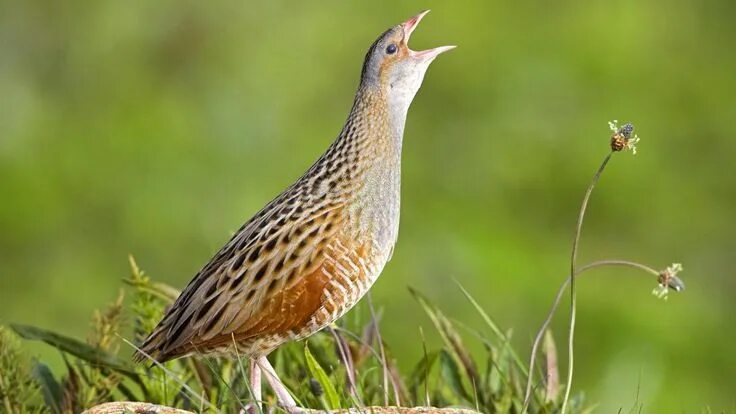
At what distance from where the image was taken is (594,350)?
760 cm

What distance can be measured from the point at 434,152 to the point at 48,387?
4.51 metres

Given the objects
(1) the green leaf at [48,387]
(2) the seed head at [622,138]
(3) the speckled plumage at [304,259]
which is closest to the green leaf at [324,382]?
(3) the speckled plumage at [304,259]

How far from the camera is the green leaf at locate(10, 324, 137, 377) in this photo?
4.58 m

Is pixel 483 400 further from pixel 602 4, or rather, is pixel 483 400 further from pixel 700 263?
pixel 602 4

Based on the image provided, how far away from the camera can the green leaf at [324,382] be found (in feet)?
13.8

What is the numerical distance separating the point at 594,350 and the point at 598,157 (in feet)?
5.44

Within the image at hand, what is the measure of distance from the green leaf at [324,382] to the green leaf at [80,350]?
2.14ft

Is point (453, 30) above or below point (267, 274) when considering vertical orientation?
above

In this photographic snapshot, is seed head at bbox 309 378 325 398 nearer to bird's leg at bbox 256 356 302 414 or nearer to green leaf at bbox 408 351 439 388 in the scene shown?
bird's leg at bbox 256 356 302 414

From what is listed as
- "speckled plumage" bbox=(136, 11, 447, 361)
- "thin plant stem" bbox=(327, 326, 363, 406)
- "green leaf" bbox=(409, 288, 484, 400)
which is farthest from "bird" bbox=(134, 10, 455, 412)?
"green leaf" bbox=(409, 288, 484, 400)

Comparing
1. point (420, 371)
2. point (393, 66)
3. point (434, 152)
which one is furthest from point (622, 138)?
point (434, 152)

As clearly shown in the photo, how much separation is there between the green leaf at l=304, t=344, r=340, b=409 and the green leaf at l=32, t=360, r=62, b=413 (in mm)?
888

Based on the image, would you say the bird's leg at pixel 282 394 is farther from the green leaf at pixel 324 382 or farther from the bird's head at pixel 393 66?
the bird's head at pixel 393 66

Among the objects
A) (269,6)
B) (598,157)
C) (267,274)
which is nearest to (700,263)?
(598,157)
